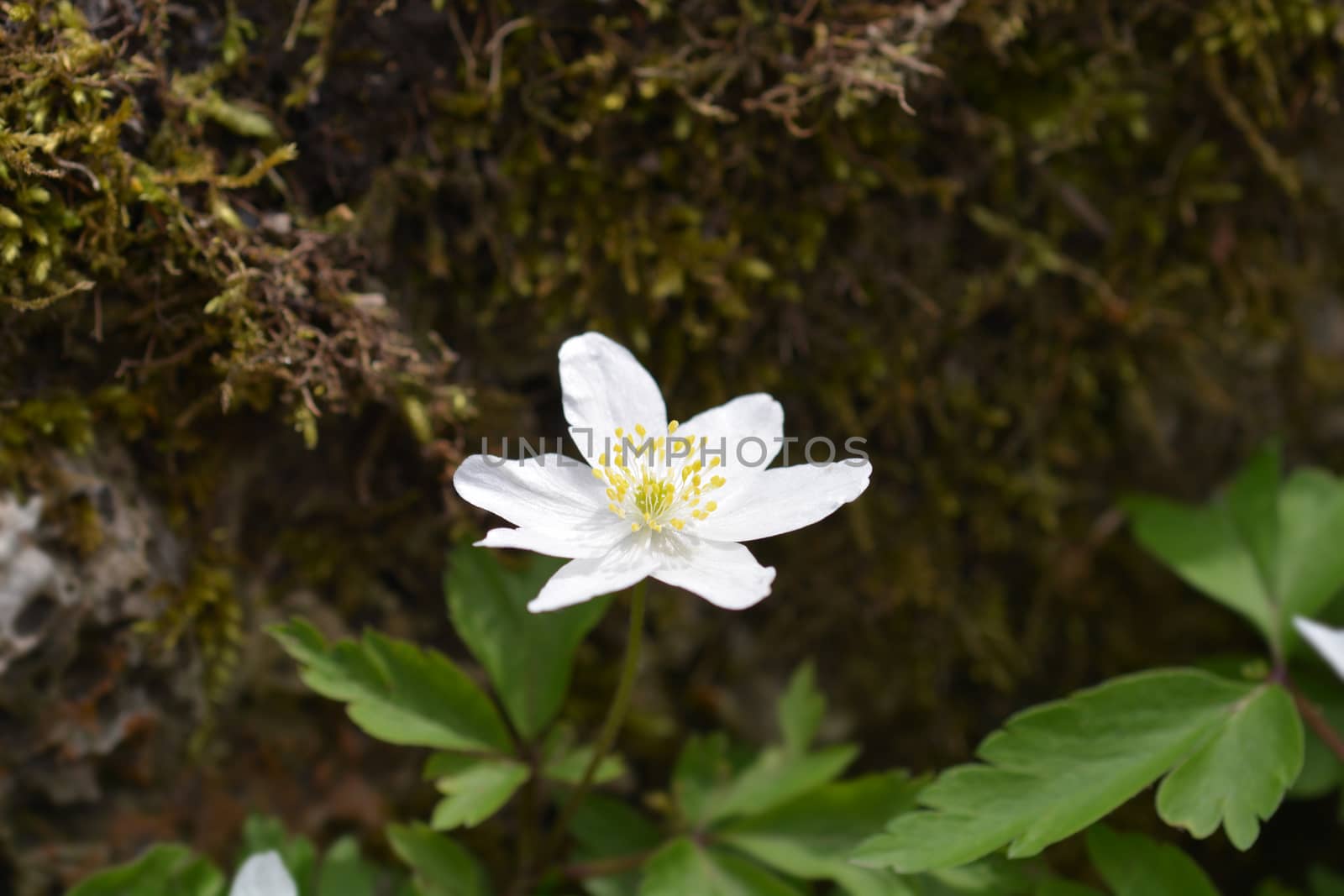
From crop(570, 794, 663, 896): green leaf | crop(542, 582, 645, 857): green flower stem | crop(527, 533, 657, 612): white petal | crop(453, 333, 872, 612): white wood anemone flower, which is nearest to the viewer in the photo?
crop(527, 533, 657, 612): white petal

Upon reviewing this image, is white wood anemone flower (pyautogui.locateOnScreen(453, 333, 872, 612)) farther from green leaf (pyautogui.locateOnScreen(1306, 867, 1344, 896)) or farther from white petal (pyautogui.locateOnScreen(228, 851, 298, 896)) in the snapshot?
green leaf (pyautogui.locateOnScreen(1306, 867, 1344, 896))

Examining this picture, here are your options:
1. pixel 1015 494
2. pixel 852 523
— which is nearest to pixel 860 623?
pixel 852 523

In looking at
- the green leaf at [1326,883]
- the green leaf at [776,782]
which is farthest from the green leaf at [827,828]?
the green leaf at [1326,883]

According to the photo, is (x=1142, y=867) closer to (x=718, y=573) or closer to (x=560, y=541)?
(x=718, y=573)

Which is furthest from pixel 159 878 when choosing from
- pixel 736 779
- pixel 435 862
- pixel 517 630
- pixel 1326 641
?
pixel 1326 641

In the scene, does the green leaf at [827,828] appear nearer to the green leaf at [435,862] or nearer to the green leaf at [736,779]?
the green leaf at [736,779]

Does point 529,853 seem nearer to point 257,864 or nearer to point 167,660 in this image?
point 257,864

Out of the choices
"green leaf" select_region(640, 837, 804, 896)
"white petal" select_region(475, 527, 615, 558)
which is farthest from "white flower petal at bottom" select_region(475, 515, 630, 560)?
"green leaf" select_region(640, 837, 804, 896)
